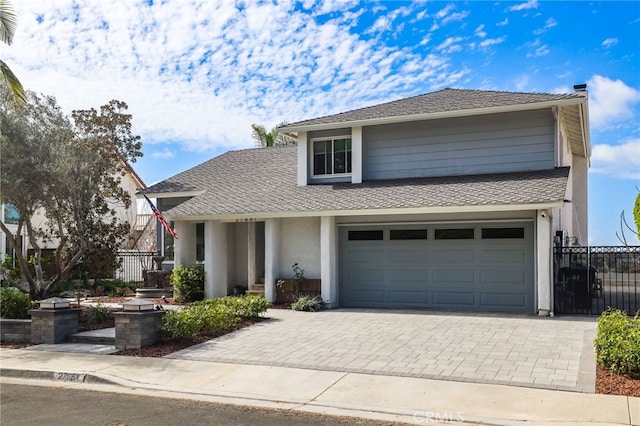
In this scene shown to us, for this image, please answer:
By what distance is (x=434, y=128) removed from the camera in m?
16.8

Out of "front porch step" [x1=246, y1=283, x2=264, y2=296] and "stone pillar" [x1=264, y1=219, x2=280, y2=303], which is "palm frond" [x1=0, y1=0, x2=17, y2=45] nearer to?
"stone pillar" [x1=264, y1=219, x2=280, y2=303]

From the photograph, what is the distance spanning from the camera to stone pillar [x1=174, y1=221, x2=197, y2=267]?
18.6 m

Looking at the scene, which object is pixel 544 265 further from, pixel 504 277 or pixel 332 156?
pixel 332 156

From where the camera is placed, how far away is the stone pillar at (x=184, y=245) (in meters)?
18.6

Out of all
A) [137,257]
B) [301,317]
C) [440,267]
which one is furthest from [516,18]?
[137,257]

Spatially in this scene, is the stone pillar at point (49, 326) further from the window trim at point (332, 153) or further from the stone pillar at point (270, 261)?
the window trim at point (332, 153)

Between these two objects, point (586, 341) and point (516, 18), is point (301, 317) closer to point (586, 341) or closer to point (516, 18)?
point (586, 341)

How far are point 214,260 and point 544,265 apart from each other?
991 cm

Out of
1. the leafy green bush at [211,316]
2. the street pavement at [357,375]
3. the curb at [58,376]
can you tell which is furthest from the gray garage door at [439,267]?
the curb at [58,376]

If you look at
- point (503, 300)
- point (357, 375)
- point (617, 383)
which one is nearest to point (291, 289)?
point (503, 300)

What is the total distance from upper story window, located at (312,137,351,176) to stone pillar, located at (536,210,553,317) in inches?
259

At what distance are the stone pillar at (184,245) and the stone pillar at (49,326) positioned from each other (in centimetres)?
676

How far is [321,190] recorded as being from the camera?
17688 mm

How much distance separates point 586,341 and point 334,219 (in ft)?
25.9
